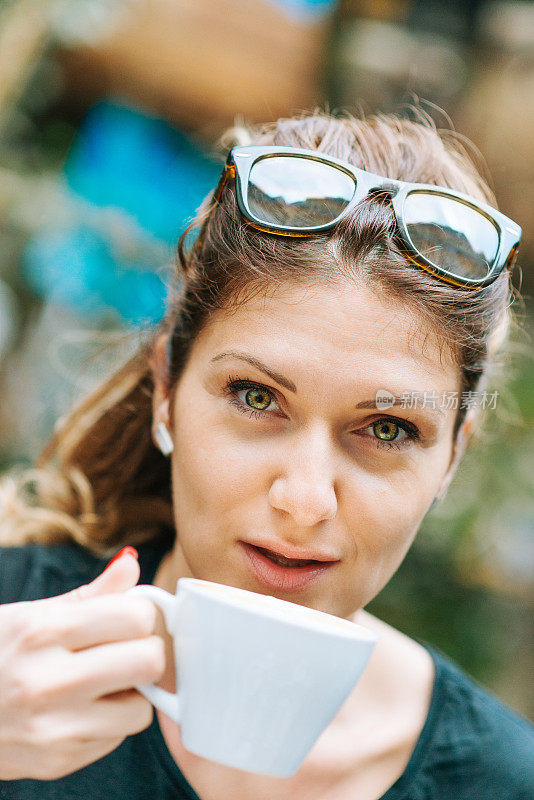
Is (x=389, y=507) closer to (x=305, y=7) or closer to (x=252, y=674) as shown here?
(x=252, y=674)

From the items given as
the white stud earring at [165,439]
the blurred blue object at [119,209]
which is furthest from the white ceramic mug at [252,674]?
the blurred blue object at [119,209]

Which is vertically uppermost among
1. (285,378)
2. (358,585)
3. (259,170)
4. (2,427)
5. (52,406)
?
(259,170)

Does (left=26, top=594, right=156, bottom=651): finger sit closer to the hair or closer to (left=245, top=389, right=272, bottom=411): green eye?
(left=245, top=389, right=272, bottom=411): green eye

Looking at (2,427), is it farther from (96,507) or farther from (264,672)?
(264,672)

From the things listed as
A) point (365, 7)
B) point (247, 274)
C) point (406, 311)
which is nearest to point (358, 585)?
point (406, 311)

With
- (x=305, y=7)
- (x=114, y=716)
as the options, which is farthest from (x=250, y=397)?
(x=305, y=7)

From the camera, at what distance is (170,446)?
4.81ft

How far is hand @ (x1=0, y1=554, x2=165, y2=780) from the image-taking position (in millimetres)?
831

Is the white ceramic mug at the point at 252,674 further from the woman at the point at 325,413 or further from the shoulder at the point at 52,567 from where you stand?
the shoulder at the point at 52,567

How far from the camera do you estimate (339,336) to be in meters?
1.24

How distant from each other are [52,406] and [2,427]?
42 centimetres

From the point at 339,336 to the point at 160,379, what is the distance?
1.78ft

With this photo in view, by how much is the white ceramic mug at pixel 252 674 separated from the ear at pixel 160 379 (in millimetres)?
657

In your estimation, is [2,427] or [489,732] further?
[2,427]
